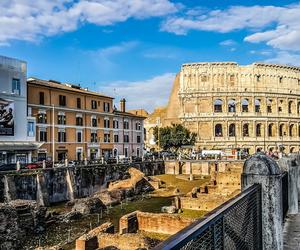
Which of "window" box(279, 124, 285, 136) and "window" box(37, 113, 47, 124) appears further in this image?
"window" box(279, 124, 285, 136)

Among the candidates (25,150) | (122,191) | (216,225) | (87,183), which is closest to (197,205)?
(122,191)

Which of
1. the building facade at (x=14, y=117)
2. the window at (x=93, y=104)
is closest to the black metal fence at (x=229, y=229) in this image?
the building facade at (x=14, y=117)

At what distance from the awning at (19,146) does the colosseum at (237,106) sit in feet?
152

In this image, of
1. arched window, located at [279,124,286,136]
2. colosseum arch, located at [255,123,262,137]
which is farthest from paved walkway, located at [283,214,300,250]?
arched window, located at [279,124,286,136]

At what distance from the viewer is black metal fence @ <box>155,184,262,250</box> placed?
3.27 meters

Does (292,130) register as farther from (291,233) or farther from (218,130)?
(291,233)

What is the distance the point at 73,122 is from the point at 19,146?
12666mm

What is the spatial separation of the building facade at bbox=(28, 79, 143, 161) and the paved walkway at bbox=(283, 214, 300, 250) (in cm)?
4127

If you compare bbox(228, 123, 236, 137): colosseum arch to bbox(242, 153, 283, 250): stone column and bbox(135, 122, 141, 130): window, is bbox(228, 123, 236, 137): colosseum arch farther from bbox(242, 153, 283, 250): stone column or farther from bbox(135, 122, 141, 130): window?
bbox(242, 153, 283, 250): stone column

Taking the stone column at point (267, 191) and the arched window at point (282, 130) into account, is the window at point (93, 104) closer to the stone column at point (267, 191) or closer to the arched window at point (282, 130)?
the arched window at point (282, 130)

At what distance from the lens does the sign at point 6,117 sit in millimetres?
42531

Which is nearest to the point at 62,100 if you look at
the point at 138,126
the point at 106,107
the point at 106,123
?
the point at 106,107

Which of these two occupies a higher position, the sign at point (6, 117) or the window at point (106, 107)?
the window at point (106, 107)

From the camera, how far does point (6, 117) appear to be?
43094 mm
